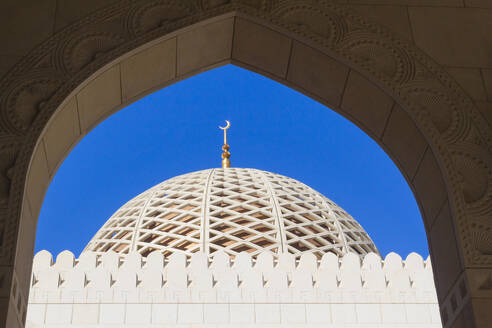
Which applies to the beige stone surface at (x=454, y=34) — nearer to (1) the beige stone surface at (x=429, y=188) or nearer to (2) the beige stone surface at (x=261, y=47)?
(1) the beige stone surface at (x=429, y=188)

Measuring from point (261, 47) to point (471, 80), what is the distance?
1391 mm

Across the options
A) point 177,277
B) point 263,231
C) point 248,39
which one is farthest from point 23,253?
point 263,231

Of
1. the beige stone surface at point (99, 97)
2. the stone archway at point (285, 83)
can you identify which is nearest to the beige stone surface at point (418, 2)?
the stone archway at point (285, 83)

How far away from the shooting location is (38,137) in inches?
155

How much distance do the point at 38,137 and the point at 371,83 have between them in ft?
6.73

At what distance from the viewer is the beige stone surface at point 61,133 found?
4.12m

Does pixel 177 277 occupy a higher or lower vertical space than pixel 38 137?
higher

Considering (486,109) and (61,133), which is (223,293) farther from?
(486,109)

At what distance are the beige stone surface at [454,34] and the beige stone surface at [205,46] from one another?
1240mm

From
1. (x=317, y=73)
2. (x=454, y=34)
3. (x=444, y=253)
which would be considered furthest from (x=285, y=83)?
(x=444, y=253)

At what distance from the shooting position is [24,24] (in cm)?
431

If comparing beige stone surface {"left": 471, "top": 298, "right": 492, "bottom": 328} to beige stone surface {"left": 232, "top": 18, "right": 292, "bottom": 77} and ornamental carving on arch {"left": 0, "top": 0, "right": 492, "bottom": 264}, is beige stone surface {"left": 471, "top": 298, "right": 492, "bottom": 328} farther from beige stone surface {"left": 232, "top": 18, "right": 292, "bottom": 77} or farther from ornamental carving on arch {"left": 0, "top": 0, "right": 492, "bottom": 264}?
beige stone surface {"left": 232, "top": 18, "right": 292, "bottom": 77}

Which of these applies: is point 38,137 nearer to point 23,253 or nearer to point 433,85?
point 23,253

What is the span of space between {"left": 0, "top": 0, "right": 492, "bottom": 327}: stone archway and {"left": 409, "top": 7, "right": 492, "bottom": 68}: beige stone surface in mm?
119
